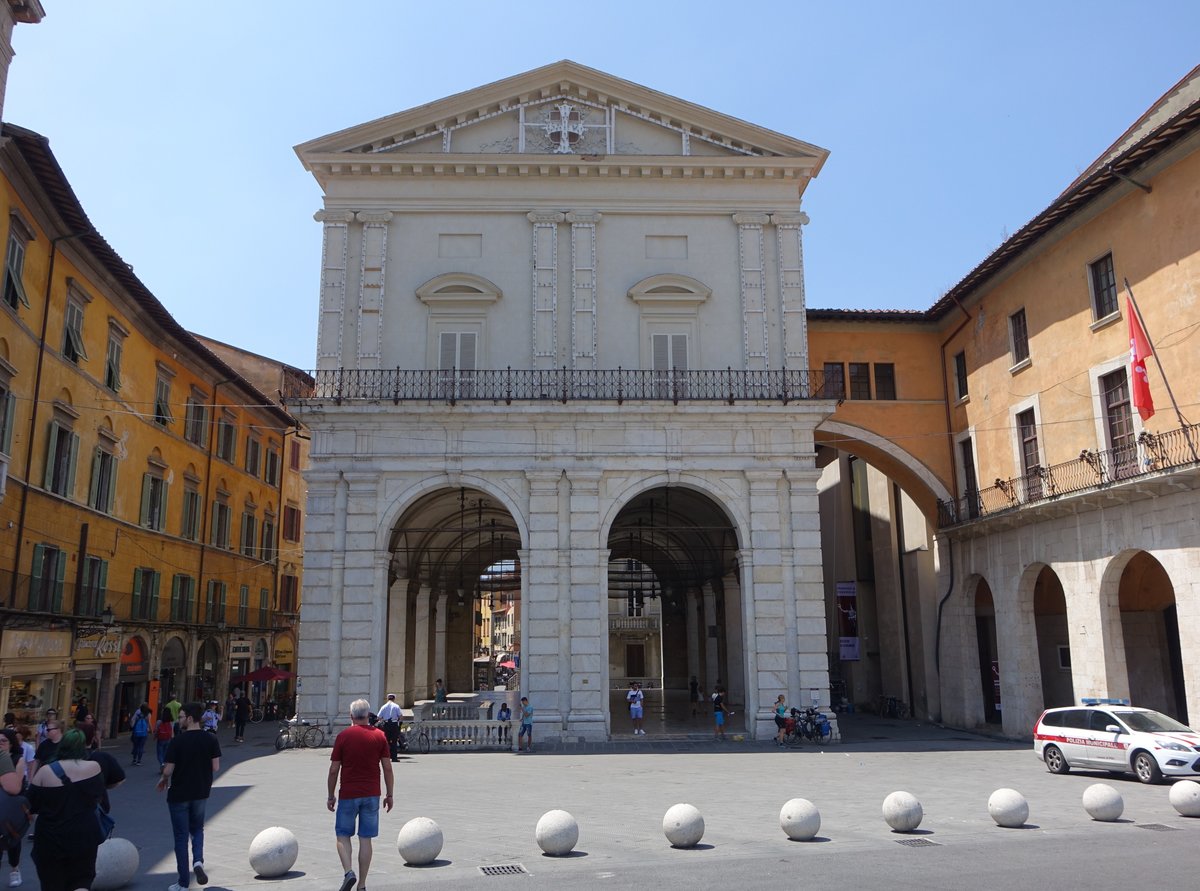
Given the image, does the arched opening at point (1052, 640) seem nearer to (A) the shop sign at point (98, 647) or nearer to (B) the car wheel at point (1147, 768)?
(B) the car wheel at point (1147, 768)

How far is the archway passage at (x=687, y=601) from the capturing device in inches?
1216

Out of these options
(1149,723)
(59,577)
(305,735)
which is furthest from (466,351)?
(1149,723)

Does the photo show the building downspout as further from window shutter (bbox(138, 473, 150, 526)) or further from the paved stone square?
window shutter (bbox(138, 473, 150, 526))

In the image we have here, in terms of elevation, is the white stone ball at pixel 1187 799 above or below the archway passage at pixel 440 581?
below

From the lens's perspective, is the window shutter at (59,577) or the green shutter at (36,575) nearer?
the green shutter at (36,575)

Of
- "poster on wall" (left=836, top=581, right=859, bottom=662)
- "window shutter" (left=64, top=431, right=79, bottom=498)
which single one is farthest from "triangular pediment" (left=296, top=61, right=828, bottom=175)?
"poster on wall" (left=836, top=581, right=859, bottom=662)

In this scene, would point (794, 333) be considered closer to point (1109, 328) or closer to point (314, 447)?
point (1109, 328)

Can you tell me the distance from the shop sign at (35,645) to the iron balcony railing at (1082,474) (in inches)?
1006

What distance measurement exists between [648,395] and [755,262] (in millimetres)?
4961

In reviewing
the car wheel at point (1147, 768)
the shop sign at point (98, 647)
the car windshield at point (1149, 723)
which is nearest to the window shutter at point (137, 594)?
the shop sign at point (98, 647)

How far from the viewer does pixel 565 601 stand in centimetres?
2431

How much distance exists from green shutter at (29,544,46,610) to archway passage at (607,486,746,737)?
1530 centimetres

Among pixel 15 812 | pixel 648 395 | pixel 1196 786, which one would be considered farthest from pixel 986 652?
pixel 15 812

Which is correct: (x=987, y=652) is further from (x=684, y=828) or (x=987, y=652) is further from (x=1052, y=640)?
(x=684, y=828)
